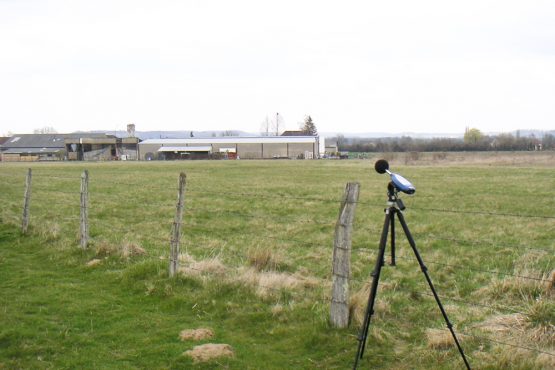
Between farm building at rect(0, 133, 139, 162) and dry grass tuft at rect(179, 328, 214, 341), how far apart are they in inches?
4100

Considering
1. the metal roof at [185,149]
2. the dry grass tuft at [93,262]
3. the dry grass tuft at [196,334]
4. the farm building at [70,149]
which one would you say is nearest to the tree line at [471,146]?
the metal roof at [185,149]

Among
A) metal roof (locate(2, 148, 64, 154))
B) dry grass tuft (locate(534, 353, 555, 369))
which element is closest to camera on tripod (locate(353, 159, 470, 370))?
dry grass tuft (locate(534, 353, 555, 369))

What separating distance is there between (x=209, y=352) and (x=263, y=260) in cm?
381

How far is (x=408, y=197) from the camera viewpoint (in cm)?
2497

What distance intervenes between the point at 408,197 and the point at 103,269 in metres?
18.0

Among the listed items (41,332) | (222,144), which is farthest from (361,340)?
(222,144)

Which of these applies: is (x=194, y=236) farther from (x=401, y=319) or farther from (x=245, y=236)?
(x=401, y=319)

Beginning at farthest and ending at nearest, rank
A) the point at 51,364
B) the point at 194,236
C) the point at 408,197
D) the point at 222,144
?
the point at 222,144, the point at 408,197, the point at 194,236, the point at 51,364

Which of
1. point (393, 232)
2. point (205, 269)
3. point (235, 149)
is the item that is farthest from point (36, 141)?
point (393, 232)

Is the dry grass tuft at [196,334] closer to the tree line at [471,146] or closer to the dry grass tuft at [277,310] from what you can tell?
the dry grass tuft at [277,310]

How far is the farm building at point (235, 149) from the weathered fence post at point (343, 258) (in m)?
97.6

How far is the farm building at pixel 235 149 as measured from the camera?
10512 centimetres

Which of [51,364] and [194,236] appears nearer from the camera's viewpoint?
[51,364]

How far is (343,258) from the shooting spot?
246 inches
